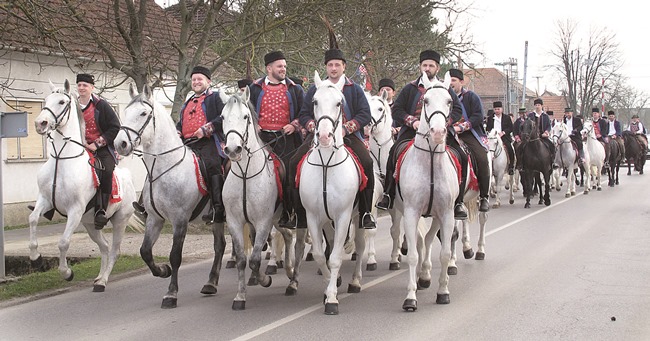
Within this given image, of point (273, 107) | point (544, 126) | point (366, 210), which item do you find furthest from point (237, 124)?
point (544, 126)

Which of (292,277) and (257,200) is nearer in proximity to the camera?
(257,200)

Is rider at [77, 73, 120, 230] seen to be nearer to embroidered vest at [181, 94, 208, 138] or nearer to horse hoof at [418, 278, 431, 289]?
embroidered vest at [181, 94, 208, 138]

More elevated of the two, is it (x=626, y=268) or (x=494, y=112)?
(x=494, y=112)

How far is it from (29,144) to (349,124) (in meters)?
13.4

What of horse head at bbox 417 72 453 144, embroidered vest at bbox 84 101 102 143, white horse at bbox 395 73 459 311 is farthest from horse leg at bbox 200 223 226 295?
horse head at bbox 417 72 453 144

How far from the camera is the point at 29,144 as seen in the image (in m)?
19.8

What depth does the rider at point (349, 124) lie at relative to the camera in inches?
Answer: 357

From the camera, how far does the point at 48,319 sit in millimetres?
8680

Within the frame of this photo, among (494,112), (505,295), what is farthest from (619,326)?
(494,112)

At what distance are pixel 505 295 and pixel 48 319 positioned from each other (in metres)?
5.26

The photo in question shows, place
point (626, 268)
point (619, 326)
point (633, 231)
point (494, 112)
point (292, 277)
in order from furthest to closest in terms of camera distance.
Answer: point (494, 112) → point (633, 231) → point (626, 268) → point (292, 277) → point (619, 326)

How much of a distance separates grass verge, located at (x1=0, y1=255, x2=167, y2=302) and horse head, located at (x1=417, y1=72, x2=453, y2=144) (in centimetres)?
553

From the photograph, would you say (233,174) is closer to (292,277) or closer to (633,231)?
(292,277)

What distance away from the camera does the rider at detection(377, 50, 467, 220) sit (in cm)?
956
